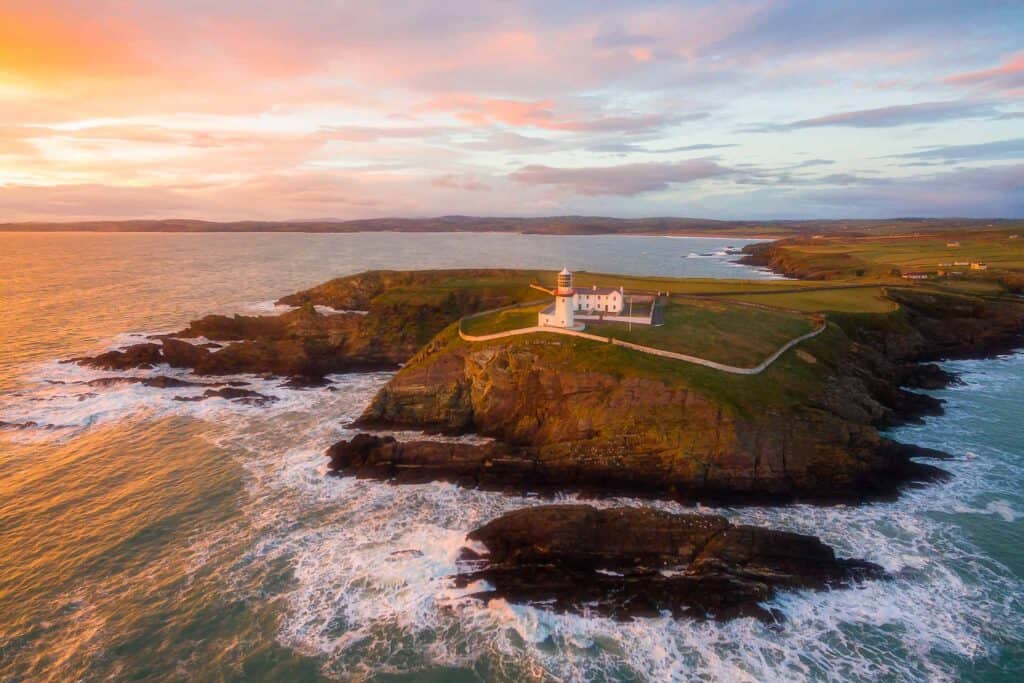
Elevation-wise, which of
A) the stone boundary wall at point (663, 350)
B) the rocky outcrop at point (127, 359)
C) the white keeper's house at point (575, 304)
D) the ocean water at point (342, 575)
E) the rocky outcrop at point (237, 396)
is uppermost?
the white keeper's house at point (575, 304)

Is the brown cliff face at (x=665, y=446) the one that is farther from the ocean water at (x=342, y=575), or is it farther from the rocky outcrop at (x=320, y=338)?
the rocky outcrop at (x=320, y=338)

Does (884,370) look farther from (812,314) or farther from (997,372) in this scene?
(997,372)

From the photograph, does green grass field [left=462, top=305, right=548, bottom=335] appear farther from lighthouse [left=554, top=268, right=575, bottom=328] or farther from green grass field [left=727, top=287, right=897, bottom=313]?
green grass field [left=727, top=287, right=897, bottom=313]

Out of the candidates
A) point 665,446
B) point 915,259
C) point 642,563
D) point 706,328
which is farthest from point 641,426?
point 915,259

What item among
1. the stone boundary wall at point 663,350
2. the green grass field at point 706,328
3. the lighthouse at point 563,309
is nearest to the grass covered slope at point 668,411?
the green grass field at point 706,328

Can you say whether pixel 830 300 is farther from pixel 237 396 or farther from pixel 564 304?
pixel 237 396

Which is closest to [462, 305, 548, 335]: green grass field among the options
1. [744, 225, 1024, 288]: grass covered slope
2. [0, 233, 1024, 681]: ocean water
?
[0, 233, 1024, 681]: ocean water
